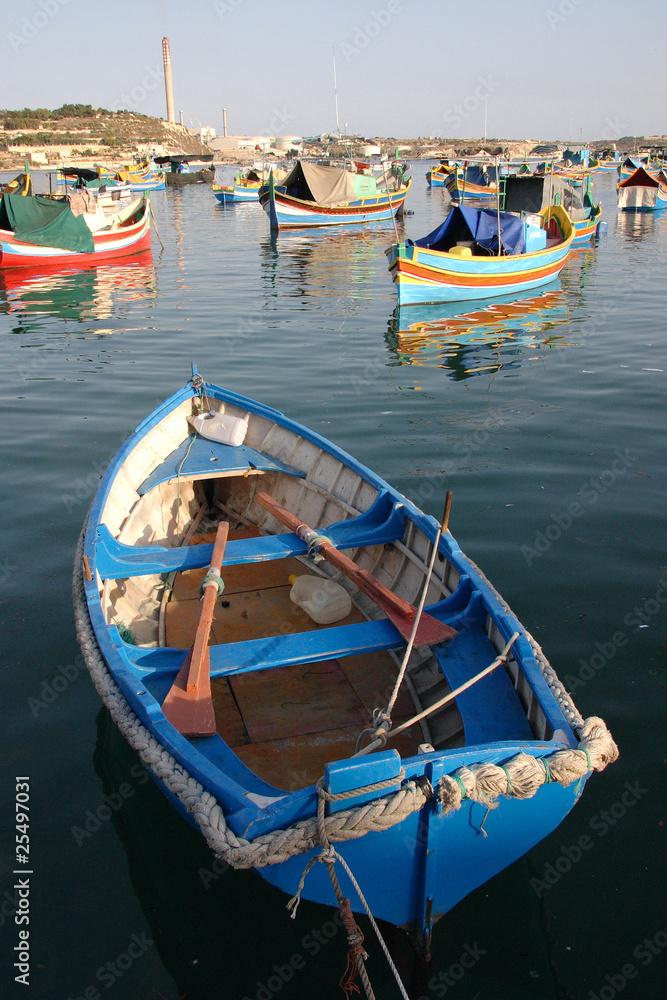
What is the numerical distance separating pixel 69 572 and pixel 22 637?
3.27 feet

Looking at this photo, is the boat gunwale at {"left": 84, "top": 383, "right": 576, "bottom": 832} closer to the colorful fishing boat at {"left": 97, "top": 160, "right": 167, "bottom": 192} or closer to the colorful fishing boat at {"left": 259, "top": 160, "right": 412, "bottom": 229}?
the colorful fishing boat at {"left": 259, "top": 160, "right": 412, "bottom": 229}

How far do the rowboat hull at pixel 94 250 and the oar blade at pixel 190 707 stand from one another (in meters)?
22.8

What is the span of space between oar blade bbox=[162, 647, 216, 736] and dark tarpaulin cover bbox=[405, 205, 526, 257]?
15.8 meters

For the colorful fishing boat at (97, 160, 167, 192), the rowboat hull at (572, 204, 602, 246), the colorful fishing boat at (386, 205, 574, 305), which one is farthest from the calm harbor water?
the colorful fishing boat at (97, 160, 167, 192)

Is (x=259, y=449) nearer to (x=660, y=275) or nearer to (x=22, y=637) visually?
(x=22, y=637)

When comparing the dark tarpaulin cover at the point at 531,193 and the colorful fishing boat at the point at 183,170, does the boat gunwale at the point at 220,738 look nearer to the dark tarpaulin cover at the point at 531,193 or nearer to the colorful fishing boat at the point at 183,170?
the dark tarpaulin cover at the point at 531,193

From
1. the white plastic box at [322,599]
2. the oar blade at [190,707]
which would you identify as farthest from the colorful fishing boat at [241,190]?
the oar blade at [190,707]

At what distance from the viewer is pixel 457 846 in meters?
2.92

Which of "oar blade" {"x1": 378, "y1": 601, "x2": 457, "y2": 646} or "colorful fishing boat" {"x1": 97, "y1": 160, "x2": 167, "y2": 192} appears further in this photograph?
"colorful fishing boat" {"x1": 97, "y1": 160, "x2": 167, "y2": 192}

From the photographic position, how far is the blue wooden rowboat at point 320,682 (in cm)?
279

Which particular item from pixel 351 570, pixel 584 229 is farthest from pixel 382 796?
pixel 584 229

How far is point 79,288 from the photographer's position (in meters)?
20.8

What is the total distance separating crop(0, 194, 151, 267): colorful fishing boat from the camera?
22.3 meters

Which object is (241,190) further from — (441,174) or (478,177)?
(441,174)
